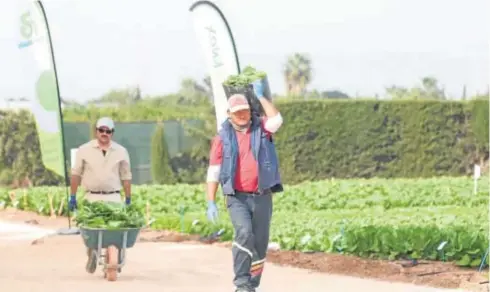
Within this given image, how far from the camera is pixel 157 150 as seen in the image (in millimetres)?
27906

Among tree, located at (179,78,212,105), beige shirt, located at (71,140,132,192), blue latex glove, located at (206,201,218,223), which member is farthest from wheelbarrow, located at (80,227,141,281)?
tree, located at (179,78,212,105)

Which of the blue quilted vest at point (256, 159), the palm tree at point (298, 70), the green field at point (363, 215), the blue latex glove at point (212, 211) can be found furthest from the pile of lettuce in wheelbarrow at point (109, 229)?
the palm tree at point (298, 70)

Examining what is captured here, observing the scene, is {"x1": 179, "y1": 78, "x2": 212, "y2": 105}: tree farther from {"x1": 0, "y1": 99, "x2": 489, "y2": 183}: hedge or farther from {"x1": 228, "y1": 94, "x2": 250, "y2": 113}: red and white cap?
{"x1": 228, "y1": 94, "x2": 250, "y2": 113}: red and white cap

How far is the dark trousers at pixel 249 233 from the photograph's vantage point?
8.29 metres

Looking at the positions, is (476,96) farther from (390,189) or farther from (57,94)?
(57,94)

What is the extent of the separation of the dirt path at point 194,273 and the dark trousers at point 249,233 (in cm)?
117

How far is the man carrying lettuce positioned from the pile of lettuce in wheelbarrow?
1641 mm

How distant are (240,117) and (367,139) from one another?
2135 cm

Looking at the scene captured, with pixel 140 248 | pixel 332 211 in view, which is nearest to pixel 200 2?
pixel 140 248

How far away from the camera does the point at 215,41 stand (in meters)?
16.2

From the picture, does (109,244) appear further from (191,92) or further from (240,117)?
(191,92)

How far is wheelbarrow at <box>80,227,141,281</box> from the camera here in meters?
→ 9.89

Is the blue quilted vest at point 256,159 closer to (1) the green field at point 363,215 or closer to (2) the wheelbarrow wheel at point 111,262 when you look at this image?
(2) the wheelbarrow wheel at point 111,262

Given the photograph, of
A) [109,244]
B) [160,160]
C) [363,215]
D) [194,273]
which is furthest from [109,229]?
[160,160]
